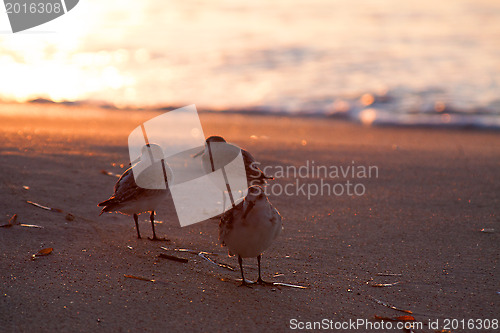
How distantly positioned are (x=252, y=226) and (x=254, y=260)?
2.86 feet

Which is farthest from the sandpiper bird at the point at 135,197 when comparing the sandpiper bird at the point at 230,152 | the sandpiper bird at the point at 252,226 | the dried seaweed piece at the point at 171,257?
the sandpiper bird at the point at 230,152

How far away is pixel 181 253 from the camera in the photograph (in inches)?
201

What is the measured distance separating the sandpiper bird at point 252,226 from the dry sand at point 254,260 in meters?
0.33

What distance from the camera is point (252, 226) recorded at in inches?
175

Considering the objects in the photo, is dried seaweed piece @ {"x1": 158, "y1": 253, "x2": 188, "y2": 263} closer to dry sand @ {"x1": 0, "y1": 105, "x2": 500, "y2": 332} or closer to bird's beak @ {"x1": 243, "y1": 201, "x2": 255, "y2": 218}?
dry sand @ {"x1": 0, "y1": 105, "x2": 500, "y2": 332}

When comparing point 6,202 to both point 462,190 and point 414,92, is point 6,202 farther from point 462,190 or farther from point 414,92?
point 414,92

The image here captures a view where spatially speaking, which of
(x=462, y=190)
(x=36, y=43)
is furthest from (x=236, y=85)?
(x=462, y=190)

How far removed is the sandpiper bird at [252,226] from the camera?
175 inches

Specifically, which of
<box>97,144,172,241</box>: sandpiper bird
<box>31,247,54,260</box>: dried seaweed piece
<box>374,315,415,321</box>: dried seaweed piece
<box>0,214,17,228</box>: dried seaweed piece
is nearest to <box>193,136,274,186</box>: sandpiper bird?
→ <box>97,144,172,241</box>: sandpiper bird

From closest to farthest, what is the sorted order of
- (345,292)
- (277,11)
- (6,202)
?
(345,292)
(6,202)
(277,11)

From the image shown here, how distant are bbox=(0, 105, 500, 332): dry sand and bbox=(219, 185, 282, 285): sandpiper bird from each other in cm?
33

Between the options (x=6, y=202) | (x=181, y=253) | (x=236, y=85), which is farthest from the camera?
(x=236, y=85)

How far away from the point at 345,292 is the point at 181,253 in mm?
1637

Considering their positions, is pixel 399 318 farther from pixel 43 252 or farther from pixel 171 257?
pixel 43 252
